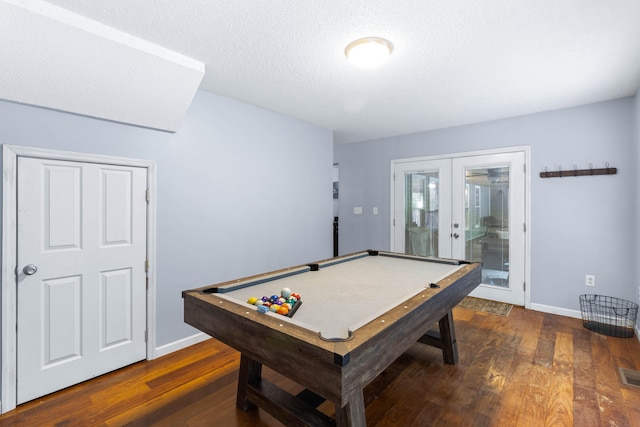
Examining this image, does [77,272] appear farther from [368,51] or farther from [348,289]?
[368,51]

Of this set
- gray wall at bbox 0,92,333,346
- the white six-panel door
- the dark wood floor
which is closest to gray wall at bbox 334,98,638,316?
the dark wood floor

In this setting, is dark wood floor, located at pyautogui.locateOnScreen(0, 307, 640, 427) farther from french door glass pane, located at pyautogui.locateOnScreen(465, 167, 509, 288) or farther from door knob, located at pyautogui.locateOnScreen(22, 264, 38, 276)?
french door glass pane, located at pyautogui.locateOnScreen(465, 167, 509, 288)

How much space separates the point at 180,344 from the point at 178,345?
0.06 feet

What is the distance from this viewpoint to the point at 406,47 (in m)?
2.08

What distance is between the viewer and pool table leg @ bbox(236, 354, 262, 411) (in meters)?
1.84

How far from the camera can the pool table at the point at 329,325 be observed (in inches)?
42.3

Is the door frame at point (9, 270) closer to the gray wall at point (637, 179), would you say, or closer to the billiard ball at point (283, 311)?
the billiard ball at point (283, 311)

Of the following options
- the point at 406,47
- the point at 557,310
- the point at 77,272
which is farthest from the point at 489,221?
the point at 77,272

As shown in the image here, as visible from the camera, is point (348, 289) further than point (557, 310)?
No

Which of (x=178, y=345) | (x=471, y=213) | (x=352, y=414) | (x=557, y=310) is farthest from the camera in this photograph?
(x=471, y=213)

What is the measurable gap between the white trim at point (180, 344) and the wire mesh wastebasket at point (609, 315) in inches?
149

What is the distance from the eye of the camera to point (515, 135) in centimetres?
369

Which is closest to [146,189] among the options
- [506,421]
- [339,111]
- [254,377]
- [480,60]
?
[254,377]

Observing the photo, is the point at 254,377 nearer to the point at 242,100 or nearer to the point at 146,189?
the point at 146,189
